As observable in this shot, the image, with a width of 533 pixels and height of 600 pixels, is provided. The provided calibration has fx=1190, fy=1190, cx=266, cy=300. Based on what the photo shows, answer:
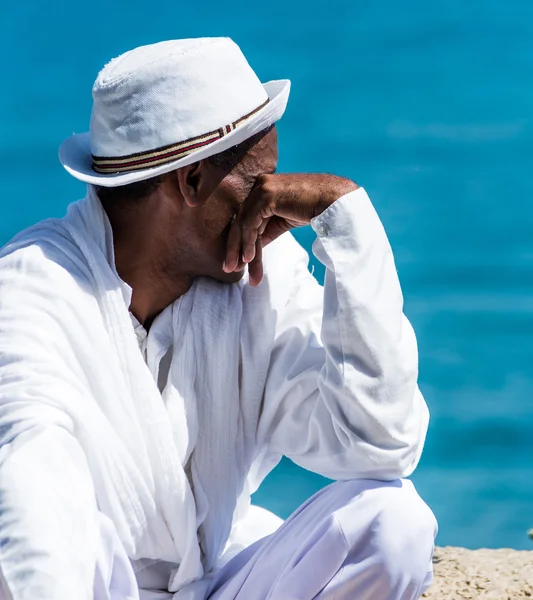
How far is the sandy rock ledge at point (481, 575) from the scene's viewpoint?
10.9 ft

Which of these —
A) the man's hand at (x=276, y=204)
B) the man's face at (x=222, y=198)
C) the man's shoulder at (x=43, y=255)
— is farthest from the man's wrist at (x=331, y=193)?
the man's shoulder at (x=43, y=255)

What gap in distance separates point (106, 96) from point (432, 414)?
2.56 m

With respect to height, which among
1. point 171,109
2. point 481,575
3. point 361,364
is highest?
point 171,109

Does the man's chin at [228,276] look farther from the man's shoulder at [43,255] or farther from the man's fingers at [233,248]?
the man's shoulder at [43,255]

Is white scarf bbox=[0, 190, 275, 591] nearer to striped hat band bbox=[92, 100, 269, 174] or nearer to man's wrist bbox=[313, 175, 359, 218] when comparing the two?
striped hat band bbox=[92, 100, 269, 174]

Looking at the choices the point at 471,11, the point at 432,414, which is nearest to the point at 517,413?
the point at 432,414

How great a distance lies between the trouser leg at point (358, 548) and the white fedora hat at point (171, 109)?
773mm

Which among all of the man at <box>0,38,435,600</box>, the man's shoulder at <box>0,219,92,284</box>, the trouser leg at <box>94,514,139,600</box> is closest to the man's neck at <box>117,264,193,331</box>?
the man at <box>0,38,435,600</box>

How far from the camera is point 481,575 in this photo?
11.4 feet

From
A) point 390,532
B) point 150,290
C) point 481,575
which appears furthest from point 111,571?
point 481,575

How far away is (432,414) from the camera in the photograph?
4707 mm

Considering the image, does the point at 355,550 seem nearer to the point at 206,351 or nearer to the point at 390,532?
the point at 390,532

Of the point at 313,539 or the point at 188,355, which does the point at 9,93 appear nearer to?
the point at 188,355

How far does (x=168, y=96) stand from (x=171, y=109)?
0.03 meters
